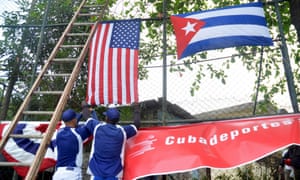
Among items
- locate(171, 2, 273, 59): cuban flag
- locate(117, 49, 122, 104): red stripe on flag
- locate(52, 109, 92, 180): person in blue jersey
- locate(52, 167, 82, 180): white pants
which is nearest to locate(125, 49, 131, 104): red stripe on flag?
locate(117, 49, 122, 104): red stripe on flag

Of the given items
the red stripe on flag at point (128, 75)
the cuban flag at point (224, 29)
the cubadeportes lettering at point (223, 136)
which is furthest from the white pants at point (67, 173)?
the cuban flag at point (224, 29)

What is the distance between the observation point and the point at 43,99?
7.77 meters

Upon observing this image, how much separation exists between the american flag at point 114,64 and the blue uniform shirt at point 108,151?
1077mm

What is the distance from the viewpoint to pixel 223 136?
410cm

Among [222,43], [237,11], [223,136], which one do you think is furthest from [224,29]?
[223,136]

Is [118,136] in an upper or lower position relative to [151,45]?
lower

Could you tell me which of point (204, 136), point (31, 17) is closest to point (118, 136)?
point (204, 136)

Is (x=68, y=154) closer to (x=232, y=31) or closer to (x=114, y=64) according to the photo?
(x=114, y=64)

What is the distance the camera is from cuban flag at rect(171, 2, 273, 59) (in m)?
4.99

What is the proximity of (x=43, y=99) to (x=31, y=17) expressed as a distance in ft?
6.71

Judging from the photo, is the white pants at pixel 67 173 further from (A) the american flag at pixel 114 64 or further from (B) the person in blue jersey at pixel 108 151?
(A) the american flag at pixel 114 64

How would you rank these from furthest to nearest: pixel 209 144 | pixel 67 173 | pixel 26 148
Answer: pixel 26 148 → pixel 67 173 → pixel 209 144

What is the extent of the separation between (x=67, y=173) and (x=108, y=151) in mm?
625

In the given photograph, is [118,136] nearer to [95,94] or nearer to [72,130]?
[72,130]
